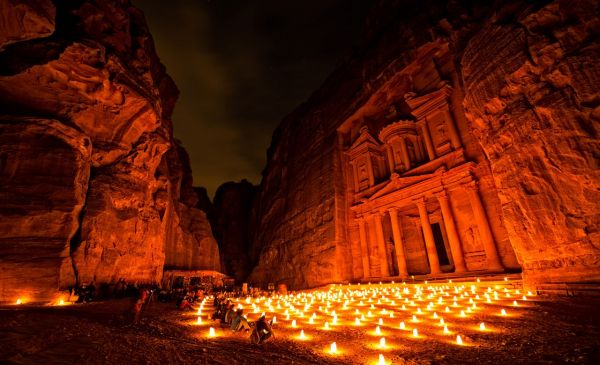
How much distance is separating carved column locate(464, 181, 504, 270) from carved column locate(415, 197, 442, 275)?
9.15ft

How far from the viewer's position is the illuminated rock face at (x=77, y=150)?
10.2m

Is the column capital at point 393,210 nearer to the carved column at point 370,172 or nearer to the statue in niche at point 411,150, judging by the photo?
the carved column at point 370,172

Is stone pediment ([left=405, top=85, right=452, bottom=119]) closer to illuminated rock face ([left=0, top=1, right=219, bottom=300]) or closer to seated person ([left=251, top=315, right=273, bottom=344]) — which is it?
illuminated rock face ([left=0, top=1, right=219, bottom=300])

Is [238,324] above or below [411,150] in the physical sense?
below

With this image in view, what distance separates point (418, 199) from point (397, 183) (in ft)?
6.72

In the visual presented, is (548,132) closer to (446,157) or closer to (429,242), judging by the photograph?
(446,157)

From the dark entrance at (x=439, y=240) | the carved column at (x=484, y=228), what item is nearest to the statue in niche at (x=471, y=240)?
the carved column at (x=484, y=228)

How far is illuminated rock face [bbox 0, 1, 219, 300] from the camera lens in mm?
10172

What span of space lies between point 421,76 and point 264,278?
22837 mm

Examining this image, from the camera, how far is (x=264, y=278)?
84.3 ft

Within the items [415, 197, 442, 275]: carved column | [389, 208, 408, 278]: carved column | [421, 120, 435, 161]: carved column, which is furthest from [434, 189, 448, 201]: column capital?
[389, 208, 408, 278]: carved column

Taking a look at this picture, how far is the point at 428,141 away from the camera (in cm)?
1930

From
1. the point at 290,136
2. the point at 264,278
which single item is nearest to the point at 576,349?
the point at 264,278

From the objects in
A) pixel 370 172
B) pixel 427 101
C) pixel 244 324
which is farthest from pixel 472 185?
pixel 244 324
